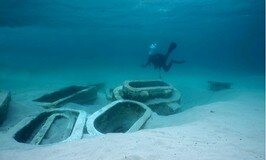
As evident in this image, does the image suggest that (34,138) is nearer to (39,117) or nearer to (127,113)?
(39,117)

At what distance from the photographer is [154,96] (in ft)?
37.8

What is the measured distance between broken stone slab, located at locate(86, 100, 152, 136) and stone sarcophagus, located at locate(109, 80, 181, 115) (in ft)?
3.46

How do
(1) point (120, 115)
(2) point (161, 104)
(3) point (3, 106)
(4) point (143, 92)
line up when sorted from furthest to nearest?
(2) point (161, 104) → (4) point (143, 92) → (1) point (120, 115) → (3) point (3, 106)

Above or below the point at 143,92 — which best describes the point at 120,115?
below

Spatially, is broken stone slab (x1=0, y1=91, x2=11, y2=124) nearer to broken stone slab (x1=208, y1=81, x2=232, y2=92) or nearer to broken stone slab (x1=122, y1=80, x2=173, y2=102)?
broken stone slab (x1=122, y1=80, x2=173, y2=102)

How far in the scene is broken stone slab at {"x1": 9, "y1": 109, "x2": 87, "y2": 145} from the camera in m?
7.44

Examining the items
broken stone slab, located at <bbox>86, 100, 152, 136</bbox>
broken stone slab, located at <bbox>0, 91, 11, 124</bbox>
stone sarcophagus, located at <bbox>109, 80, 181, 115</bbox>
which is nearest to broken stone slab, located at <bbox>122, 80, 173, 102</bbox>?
stone sarcophagus, located at <bbox>109, 80, 181, 115</bbox>

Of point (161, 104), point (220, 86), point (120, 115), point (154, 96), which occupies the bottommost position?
point (220, 86)

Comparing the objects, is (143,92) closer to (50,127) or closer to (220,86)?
(50,127)

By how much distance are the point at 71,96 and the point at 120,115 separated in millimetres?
3742

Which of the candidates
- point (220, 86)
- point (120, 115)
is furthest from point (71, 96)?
point (220, 86)

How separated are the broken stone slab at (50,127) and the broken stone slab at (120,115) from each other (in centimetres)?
68

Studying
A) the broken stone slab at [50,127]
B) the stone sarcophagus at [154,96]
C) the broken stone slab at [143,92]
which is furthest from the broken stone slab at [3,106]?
the broken stone slab at [143,92]

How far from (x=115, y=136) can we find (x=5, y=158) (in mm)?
2202
